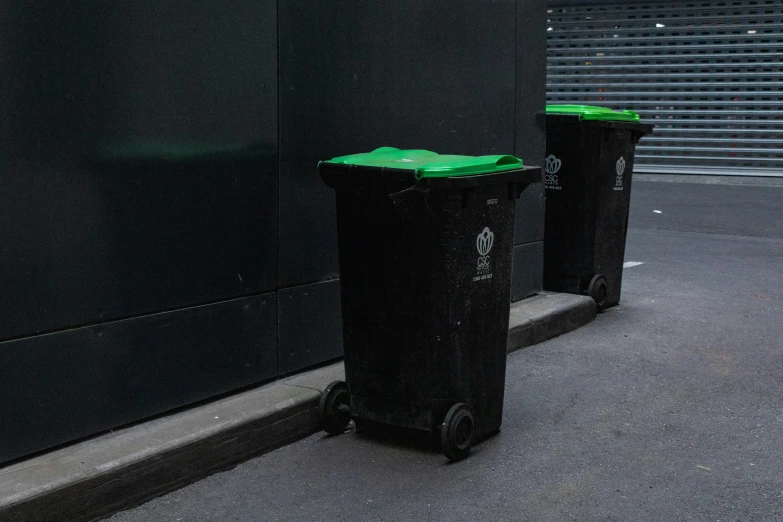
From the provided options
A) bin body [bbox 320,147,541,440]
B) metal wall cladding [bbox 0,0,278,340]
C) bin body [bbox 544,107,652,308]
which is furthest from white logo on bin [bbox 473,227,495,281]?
bin body [bbox 544,107,652,308]

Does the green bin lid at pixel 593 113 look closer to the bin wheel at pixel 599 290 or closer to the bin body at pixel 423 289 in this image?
the bin wheel at pixel 599 290

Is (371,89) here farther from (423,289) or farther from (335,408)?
(335,408)

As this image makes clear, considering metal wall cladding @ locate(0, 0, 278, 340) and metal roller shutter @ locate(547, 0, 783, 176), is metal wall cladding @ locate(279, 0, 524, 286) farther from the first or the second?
metal roller shutter @ locate(547, 0, 783, 176)

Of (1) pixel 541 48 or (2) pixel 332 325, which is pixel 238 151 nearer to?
(2) pixel 332 325

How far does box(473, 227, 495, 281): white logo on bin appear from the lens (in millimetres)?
4902

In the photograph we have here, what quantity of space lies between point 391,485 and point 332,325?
158 centimetres

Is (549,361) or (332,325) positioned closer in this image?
(332,325)

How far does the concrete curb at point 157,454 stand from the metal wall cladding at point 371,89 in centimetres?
77

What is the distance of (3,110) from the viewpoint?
418 centimetres

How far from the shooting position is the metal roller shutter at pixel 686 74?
17578mm

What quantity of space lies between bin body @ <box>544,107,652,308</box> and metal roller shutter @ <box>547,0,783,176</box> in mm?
10372

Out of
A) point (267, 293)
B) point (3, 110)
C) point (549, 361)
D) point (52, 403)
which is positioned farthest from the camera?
point (549, 361)

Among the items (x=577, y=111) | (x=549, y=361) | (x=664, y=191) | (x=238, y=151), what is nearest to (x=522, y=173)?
(x=238, y=151)

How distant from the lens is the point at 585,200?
7.99 meters
